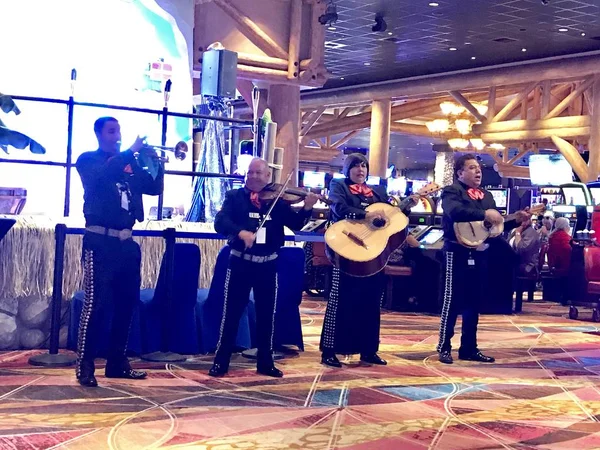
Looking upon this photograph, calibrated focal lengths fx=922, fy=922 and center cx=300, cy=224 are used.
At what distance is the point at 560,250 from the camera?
12148mm

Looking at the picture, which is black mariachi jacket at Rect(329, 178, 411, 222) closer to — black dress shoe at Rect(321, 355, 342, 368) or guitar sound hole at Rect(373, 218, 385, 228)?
guitar sound hole at Rect(373, 218, 385, 228)

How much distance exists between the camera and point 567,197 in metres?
13.2

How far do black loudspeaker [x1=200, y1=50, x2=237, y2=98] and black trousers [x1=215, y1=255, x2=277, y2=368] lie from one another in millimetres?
2016

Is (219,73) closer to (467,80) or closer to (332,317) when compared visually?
(332,317)

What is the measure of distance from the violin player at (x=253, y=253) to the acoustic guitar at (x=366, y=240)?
17.2 inches

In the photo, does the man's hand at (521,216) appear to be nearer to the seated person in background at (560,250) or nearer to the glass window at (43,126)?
the glass window at (43,126)

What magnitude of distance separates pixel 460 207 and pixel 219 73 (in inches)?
86.6

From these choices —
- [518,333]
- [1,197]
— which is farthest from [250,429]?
[518,333]

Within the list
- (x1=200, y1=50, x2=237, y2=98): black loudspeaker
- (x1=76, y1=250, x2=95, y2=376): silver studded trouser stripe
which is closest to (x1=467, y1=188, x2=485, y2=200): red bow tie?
(x1=200, y1=50, x2=237, y2=98): black loudspeaker

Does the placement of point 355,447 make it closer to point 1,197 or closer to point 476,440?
point 476,440

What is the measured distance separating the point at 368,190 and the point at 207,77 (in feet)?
5.98

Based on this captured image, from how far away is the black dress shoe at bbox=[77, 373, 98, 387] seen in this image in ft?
16.8

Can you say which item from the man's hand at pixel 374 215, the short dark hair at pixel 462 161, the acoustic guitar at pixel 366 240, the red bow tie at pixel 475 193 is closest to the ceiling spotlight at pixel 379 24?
the short dark hair at pixel 462 161

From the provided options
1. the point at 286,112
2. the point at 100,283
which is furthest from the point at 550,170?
the point at 100,283
